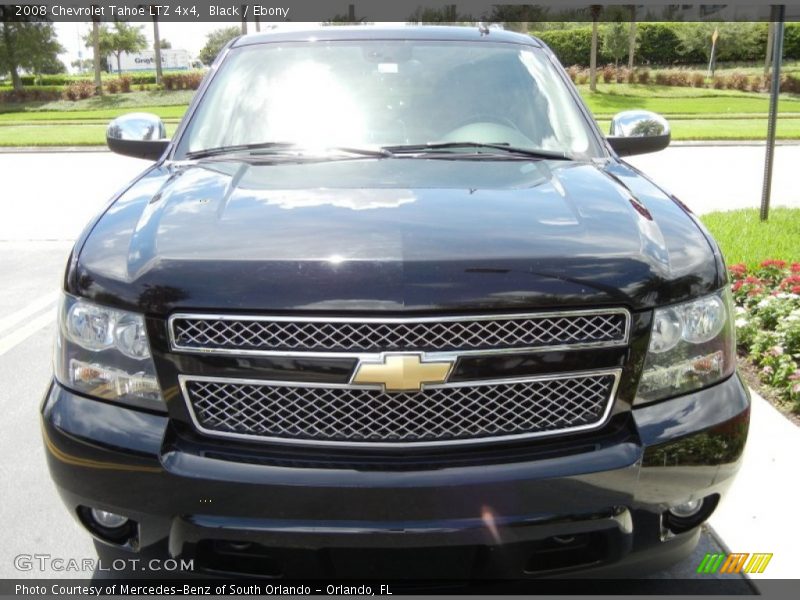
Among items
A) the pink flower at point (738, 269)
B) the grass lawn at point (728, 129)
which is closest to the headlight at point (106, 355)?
the pink flower at point (738, 269)

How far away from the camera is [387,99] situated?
357cm

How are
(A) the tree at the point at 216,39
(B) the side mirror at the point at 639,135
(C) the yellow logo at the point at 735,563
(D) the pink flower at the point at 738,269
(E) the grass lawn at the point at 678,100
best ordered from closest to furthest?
(C) the yellow logo at the point at 735,563 → (B) the side mirror at the point at 639,135 → (D) the pink flower at the point at 738,269 → (E) the grass lawn at the point at 678,100 → (A) the tree at the point at 216,39

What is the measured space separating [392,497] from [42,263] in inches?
A: 260

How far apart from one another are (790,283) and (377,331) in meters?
4.16

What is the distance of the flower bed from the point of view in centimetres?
438


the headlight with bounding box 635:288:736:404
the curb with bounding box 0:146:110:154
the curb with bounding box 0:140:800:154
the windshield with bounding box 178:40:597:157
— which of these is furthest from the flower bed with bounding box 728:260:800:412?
the curb with bounding box 0:146:110:154

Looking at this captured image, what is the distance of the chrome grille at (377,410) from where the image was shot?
83.0 inches

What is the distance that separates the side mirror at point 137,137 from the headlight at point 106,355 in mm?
1832

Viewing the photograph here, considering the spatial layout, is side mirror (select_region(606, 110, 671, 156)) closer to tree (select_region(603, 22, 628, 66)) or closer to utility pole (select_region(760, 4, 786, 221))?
utility pole (select_region(760, 4, 786, 221))

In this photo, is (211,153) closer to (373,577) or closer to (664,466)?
(373,577)

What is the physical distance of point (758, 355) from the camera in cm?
470

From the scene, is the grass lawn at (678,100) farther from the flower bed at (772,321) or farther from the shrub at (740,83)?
the flower bed at (772,321)

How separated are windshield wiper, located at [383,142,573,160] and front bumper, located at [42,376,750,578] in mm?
1309

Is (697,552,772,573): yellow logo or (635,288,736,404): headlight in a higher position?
(635,288,736,404): headlight
